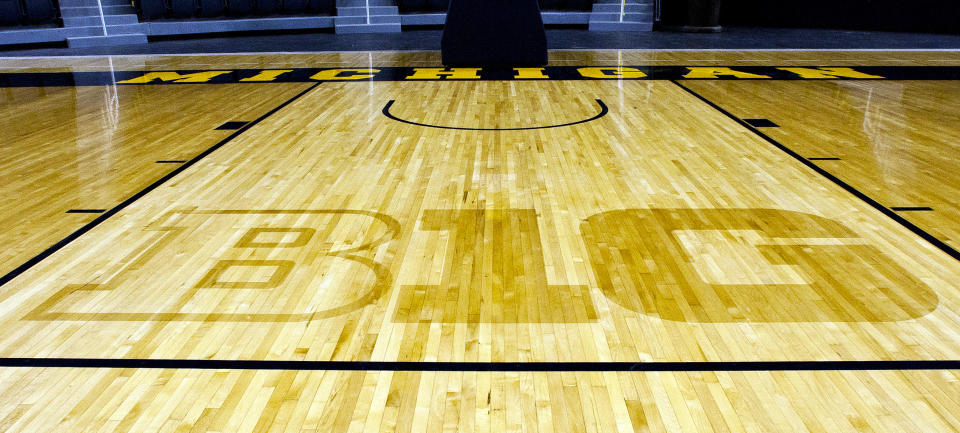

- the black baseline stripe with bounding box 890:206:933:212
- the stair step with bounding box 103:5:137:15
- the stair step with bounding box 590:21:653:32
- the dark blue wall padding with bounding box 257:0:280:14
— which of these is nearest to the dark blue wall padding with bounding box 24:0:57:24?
the stair step with bounding box 103:5:137:15

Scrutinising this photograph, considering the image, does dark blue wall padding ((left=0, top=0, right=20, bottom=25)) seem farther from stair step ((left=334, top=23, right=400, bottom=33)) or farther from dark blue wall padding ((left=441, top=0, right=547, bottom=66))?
dark blue wall padding ((left=441, top=0, right=547, bottom=66))

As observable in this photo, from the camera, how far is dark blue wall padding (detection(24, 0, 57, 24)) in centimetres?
900

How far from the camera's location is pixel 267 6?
10.4 meters

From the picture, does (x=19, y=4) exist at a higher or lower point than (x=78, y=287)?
higher

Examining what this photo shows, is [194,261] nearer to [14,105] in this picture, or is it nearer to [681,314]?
[681,314]

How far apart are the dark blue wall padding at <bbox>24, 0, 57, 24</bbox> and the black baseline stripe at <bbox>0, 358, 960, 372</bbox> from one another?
30.7 feet

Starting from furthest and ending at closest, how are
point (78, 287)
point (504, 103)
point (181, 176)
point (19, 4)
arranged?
point (19, 4) < point (504, 103) < point (181, 176) < point (78, 287)

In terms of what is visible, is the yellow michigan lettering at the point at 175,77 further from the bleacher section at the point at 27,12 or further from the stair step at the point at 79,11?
the bleacher section at the point at 27,12

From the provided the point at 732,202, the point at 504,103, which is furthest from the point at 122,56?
the point at 732,202

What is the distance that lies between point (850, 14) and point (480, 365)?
10439mm

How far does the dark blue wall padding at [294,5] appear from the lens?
10406 mm

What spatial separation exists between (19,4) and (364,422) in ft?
33.2

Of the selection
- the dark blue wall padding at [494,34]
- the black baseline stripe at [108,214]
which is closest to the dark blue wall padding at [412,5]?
the dark blue wall padding at [494,34]

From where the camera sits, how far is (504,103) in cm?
473
